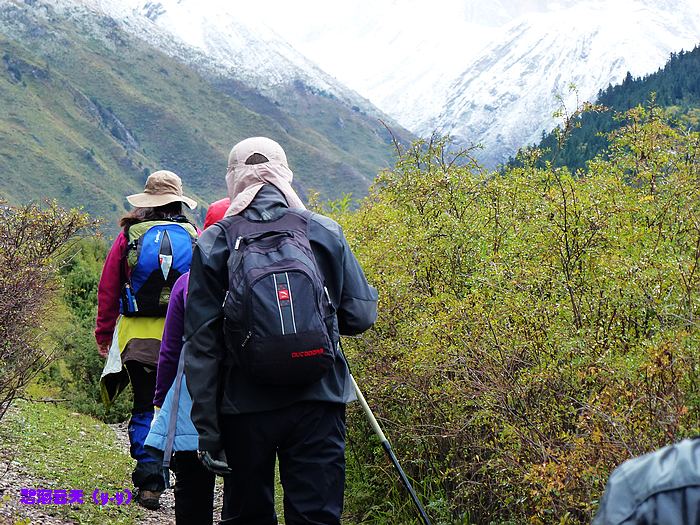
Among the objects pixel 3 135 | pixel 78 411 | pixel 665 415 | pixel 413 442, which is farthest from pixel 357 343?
pixel 3 135

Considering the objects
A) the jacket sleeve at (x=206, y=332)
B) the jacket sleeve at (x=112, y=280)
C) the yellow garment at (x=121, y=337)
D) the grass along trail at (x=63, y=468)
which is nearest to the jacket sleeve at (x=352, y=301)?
the jacket sleeve at (x=206, y=332)

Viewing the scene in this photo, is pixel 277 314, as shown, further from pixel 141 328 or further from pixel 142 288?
pixel 141 328

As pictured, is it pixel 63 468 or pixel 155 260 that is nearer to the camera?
pixel 155 260

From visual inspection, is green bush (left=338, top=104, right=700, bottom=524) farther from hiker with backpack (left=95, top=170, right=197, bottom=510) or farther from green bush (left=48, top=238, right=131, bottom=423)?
green bush (left=48, top=238, right=131, bottom=423)

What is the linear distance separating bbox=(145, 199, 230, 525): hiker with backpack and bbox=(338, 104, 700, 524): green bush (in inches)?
50.3

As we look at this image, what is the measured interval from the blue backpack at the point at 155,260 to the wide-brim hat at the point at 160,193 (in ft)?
0.40

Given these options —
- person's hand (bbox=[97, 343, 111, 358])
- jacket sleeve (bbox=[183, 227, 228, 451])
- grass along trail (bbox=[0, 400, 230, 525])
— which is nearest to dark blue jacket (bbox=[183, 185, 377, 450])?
jacket sleeve (bbox=[183, 227, 228, 451])

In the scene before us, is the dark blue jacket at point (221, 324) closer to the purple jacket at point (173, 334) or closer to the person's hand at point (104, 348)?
the purple jacket at point (173, 334)

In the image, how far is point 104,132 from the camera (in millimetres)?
178000

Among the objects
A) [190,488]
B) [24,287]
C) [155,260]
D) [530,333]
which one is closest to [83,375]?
[24,287]

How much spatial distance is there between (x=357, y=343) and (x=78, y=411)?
6.19 metres

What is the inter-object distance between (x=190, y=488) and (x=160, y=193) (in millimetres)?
2117

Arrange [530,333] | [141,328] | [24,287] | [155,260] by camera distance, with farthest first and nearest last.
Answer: [24,287], [141,328], [155,260], [530,333]

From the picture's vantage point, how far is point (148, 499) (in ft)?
18.9
